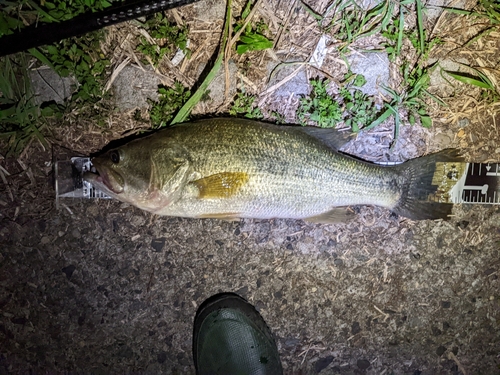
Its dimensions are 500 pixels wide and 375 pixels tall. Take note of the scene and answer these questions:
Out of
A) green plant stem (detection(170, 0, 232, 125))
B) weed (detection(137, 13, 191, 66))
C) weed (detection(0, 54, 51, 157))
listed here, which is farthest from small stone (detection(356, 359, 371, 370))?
weed (detection(0, 54, 51, 157))

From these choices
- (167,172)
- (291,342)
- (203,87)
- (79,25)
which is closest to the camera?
(167,172)

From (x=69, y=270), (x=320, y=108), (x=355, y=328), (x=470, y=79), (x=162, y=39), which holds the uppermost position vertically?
(x=162, y=39)

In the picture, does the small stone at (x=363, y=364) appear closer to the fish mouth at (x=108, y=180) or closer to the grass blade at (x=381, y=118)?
the grass blade at (x=381, y=118)

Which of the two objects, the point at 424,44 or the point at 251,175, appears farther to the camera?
the point at 424,44

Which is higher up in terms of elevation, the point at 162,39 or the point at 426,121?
the point at 162,39

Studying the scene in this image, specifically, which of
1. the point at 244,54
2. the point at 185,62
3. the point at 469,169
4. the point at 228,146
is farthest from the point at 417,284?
the point at 185,62

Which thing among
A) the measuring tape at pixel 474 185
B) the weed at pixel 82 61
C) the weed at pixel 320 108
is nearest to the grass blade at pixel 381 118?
the weed at pixel 320 108

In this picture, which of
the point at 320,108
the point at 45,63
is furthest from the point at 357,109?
the point at 45,63

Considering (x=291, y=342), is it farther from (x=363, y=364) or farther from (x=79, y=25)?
(x=79, y=25)

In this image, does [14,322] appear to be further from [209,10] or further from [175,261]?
[209,10]
